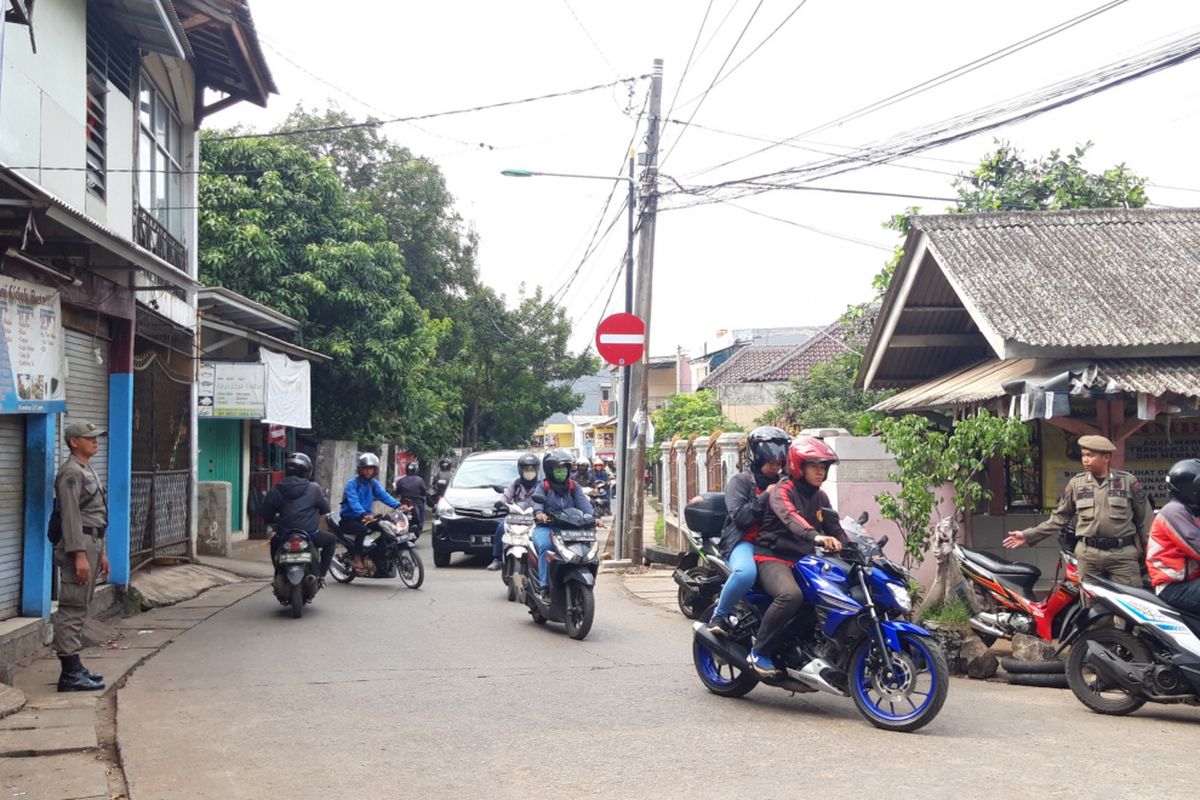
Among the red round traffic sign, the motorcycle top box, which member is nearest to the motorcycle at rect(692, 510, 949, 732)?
the motorcycle top box

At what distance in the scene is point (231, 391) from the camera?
1834 cm

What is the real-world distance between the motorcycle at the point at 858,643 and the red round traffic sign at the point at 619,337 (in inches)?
335

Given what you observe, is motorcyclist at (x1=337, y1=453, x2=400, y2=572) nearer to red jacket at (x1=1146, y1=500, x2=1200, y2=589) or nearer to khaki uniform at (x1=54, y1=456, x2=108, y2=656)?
khaki uniform at (x1=54, y1=456, x2=108, y2=656)

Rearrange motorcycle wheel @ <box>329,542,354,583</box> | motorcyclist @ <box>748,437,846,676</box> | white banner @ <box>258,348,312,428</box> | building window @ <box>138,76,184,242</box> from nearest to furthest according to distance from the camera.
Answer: motorcyclist @ <box>748,437,846,676</box>
building window @ <box>138,76,184,242</box>
motorcycle wheel @ <box>329,542,354,583</box>
white banner @ <box>258,348,312,428</box>

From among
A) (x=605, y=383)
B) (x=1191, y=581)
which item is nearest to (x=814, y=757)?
(x=1191, y=581)

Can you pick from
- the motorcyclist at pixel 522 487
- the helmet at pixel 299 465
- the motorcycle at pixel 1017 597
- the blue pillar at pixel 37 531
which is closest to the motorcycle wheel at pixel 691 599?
the motorcyclist at pixel 522 487

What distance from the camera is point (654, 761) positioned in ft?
18.9

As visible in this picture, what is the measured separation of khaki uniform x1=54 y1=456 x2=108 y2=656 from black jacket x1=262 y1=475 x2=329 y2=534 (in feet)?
12.1

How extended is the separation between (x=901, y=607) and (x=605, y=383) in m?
80.8

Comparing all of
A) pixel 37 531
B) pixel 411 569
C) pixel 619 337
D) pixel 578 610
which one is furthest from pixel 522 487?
pixel 37 531

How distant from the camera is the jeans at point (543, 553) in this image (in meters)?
10.7

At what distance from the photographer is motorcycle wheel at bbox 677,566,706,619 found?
10812mm

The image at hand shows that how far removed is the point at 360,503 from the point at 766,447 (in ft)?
24.7

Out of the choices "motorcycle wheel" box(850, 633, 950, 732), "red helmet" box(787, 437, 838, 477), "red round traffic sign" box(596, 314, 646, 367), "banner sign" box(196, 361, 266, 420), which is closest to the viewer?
"motorcycle wheel" box(850, 633, 950, 732)
